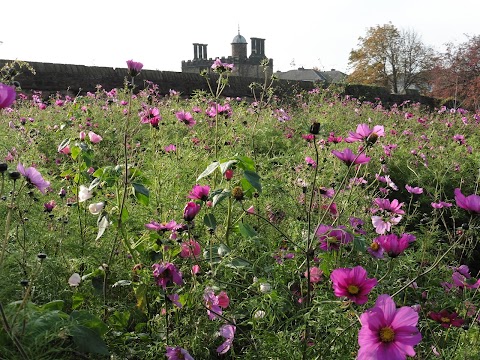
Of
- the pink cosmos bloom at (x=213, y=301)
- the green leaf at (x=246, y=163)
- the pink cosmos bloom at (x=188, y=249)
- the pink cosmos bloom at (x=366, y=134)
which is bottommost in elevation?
the pink cosmos bloom at (x=213, y=301)

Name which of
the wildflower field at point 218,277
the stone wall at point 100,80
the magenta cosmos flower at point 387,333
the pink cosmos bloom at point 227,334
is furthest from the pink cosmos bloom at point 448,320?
the stone wall at point 100,80

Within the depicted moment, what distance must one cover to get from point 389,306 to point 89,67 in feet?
31.0

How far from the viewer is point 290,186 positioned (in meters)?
2.79

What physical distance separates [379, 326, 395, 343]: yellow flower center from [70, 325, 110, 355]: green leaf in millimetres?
667

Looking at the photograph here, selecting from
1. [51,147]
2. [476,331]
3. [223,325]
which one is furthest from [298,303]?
[51,147]

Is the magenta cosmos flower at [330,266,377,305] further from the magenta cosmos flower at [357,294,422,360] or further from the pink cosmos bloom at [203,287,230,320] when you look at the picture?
the pink cosmos bloom at [203,287,230,320]

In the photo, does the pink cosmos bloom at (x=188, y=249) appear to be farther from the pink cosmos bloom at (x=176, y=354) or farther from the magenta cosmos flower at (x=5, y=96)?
the magenta cosmos flower at (x=5, y=96)

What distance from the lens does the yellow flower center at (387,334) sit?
1072 millimetres

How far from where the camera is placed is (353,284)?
1195 mm

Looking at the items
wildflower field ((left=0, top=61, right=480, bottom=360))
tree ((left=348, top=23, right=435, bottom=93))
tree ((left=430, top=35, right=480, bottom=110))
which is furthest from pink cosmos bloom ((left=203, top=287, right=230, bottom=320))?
tree ((left=348, top=23, right=435, bottom=93))

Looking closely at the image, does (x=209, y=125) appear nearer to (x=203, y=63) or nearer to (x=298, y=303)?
(x=298, y=303)

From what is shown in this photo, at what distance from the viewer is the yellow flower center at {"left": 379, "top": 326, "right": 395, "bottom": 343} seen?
1.07 meters

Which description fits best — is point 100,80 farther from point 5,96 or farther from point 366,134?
point 5,96

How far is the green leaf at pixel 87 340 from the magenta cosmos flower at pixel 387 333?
0.64m
